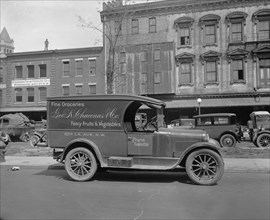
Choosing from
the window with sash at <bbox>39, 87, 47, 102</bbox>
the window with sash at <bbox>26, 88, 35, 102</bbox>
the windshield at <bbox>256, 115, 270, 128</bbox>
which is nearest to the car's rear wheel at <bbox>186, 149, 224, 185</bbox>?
the windshield at <bbox>256, 115, 270, 128</bbox>

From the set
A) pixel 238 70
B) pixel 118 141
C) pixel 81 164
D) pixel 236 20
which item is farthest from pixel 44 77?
pixel 118 141

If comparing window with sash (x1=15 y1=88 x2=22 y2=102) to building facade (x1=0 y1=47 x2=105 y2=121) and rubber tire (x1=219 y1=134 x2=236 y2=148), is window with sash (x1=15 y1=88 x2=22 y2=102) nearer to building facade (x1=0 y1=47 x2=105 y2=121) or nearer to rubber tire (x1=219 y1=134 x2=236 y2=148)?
building facade (x1=0 y1=47 x2=105 y2=121)

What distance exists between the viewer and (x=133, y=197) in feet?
23.2

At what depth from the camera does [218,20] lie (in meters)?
33.3

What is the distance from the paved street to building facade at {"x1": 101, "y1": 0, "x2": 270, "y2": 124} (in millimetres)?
23780

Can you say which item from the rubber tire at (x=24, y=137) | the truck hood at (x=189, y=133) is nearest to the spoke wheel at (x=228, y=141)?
the truck hood at (x=189, y=133)

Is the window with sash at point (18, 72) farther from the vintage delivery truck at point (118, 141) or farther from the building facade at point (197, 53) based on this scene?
the vintage delivery truck at point (118, 141)

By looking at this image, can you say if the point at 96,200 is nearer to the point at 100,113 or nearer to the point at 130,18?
the point at 100,113

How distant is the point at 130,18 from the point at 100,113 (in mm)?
28459

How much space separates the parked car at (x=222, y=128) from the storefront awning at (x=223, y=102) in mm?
12626

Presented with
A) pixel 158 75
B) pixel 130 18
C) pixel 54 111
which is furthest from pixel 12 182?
pixel 130 18

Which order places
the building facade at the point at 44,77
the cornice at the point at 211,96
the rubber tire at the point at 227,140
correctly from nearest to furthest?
the rubber tire at the point at 227,140 → the cornice at the point at 211,96 → the building facade at the point at 44,77

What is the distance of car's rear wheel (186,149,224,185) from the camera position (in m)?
8.38

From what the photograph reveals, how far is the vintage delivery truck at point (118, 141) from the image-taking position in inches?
335
